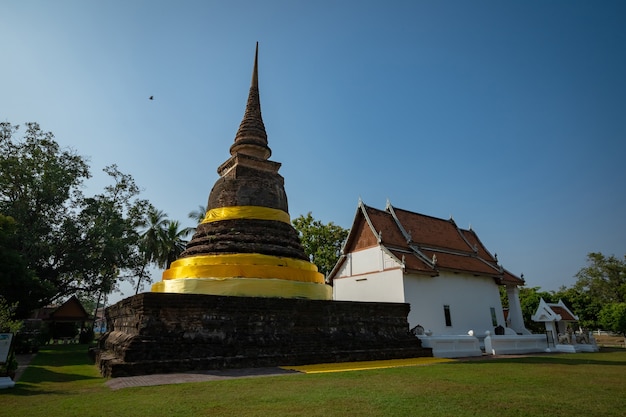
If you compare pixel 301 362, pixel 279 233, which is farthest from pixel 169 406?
pixel 279 233

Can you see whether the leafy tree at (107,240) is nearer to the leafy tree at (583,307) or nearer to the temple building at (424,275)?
the temple building at (424,275)

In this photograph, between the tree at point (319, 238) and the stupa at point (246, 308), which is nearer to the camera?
the stupa at point (246, 308)

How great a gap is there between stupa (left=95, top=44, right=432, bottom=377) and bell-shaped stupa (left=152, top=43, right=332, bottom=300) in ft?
0.10

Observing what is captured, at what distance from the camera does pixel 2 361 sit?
7227mm

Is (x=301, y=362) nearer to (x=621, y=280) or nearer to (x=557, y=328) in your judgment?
(x=557, y=328)

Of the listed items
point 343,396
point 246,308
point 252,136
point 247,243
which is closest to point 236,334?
point 246,308

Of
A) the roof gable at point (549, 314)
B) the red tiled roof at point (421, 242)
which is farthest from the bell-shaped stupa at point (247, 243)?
the roof gable at point (549, 314)

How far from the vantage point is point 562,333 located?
2028cm

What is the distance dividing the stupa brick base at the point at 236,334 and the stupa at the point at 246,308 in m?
0.02

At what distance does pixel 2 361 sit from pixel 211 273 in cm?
473

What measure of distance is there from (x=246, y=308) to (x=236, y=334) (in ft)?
2.25

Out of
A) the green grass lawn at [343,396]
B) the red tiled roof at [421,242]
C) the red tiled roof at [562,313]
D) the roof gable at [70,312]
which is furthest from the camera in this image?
the roof gable at [70,312]

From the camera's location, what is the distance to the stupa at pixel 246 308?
8.89m

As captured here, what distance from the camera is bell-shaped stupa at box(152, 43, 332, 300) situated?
1073 cm
